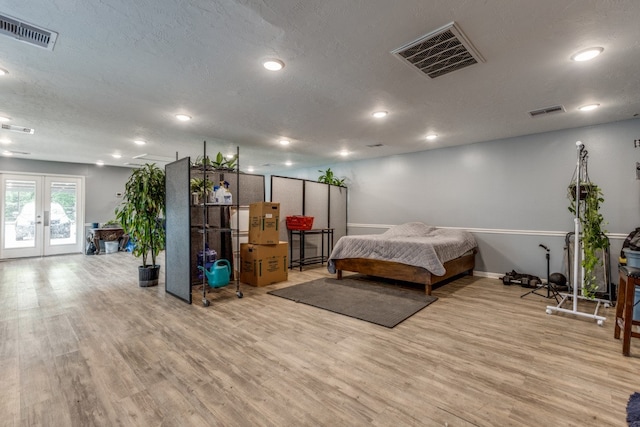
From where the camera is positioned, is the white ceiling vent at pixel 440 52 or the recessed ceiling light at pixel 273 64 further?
the recessed ceiling light at pixel 273 64

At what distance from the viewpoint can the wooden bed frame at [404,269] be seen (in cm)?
418

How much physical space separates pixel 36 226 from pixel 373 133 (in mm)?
8888

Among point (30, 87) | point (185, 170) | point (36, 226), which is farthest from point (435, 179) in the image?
point (36, 226)

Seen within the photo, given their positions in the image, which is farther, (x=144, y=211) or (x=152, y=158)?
(x=152, y=158)

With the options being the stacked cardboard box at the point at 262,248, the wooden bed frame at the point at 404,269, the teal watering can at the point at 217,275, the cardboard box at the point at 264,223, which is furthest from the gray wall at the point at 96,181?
the wooden bed frame at the point at 404,269

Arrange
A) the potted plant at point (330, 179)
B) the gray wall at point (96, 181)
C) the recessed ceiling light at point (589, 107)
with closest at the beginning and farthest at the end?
the recessed ceiling light at point (589, 107), the potted plant at point (330, 179), the gray wall at point (96, 181)

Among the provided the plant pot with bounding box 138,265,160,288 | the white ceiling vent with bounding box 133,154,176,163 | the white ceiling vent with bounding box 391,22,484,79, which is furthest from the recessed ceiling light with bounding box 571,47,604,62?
the white ceiling vent with bounding box 133,154,176,163

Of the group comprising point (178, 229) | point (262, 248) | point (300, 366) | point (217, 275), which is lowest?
point (300, 366)

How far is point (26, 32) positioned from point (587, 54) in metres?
4.33

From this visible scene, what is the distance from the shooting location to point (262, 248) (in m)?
4.69

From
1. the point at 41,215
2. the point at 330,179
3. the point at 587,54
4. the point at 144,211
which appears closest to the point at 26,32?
the point at 144,211

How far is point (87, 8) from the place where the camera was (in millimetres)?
1877

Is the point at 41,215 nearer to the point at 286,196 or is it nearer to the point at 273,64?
the point at 286,196

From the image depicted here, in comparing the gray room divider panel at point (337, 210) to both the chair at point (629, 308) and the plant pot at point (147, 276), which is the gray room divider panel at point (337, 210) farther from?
the chair at point (629, 308)
